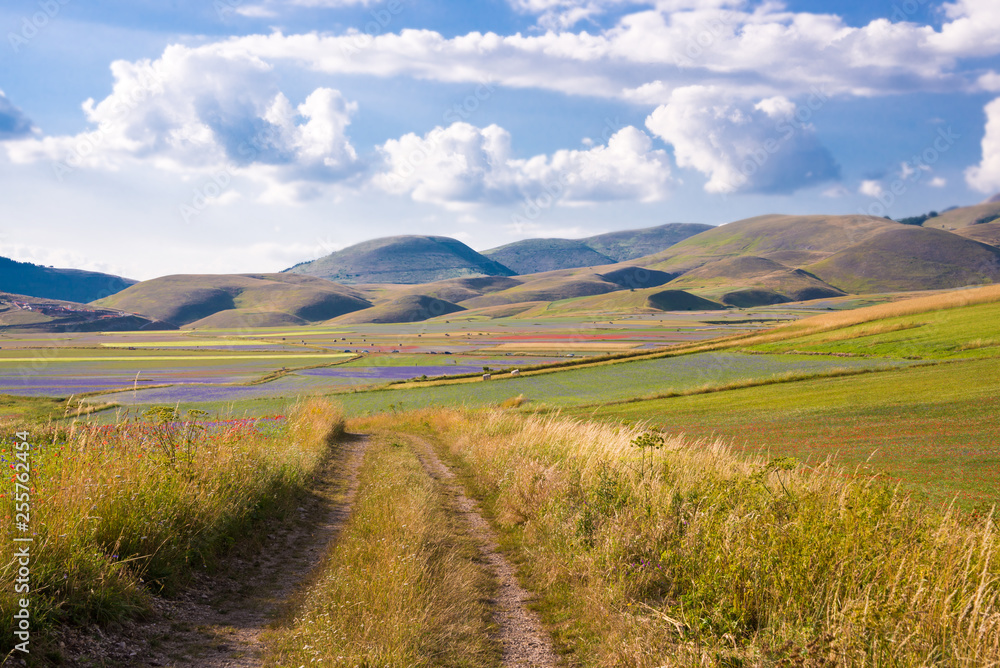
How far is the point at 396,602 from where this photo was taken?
6.31 metres

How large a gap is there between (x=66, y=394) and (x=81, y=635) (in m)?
63.9

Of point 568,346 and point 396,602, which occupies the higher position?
Answer: point 396,602

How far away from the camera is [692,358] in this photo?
6488 cm

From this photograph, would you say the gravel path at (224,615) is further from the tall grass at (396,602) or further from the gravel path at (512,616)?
the gravel path at (512,616)

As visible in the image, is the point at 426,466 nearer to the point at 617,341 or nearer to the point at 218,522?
the point at 218,522

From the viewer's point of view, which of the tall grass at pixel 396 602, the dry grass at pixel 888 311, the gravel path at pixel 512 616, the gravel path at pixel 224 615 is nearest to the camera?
the gravel path at pixel 224 615

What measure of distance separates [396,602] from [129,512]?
3.59 m

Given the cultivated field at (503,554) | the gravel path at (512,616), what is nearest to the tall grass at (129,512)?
the cultivated field at (503,554)

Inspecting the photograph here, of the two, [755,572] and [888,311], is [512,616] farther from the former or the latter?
[888,311]

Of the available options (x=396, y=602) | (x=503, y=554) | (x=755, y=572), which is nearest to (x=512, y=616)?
(x=396, y=602)

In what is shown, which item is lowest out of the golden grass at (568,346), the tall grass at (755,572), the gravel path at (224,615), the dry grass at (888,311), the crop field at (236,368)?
the crop field at (236,368)

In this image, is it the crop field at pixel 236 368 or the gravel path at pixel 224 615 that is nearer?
the gravel path at pixel 224 615

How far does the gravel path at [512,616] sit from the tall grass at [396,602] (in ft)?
0.67

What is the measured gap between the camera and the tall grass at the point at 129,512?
5.59m
